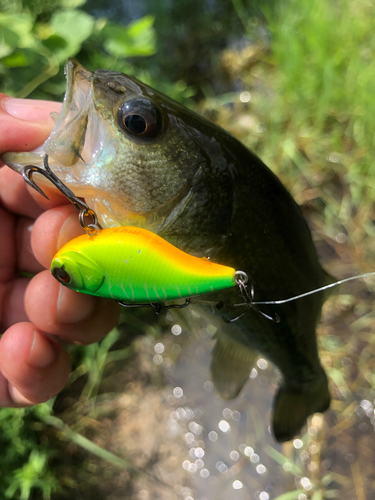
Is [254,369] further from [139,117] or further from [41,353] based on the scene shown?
[139,117]

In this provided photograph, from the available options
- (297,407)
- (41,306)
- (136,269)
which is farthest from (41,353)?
(297,407)

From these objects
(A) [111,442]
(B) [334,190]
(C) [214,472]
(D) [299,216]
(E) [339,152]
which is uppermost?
(D) [299,216]

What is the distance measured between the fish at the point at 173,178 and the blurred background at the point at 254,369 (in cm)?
87

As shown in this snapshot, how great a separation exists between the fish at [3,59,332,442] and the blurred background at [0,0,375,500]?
2.85 ft

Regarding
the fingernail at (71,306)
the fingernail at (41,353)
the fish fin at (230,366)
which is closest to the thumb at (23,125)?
the fingernail at (71,306)

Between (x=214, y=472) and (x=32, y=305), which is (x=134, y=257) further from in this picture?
(x=214, y=472)

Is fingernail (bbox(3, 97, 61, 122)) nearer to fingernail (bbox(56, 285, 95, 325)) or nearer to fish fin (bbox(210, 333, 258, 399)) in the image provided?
fingernail (bbox(56, 285, 95, 325))

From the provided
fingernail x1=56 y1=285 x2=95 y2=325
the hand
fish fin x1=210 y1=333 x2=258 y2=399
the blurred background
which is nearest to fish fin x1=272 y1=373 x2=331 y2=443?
fish fin x1=210 y1=333 x2=258 y2=399

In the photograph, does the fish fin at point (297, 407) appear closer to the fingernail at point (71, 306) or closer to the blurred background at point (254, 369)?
the blurred background at point (254, 369)

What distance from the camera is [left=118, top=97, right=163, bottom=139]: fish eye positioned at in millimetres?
916

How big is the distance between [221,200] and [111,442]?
191cm

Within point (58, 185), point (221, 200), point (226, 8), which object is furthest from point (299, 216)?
point (226, 8)

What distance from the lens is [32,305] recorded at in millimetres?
1201

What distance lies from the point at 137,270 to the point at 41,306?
0.57 m
